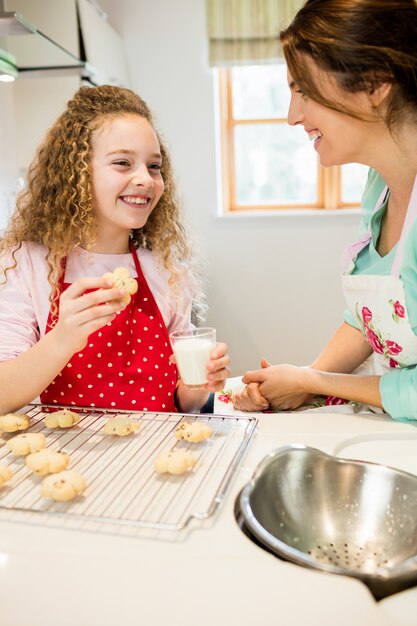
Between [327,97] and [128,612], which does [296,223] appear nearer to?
[327,97]

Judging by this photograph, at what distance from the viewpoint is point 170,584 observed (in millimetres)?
646

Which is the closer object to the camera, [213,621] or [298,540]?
[213,621]

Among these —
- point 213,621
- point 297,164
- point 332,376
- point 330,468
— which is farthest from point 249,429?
point 297,164

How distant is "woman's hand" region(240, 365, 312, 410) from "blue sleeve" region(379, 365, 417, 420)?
0.67ft

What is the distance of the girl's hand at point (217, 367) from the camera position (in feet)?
3.81

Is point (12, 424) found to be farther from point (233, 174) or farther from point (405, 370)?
point (233, 174)

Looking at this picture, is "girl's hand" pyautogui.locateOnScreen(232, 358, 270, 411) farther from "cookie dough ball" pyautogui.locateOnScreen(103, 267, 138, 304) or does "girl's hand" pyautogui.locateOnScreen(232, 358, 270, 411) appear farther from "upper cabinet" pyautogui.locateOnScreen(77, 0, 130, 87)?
"upper cabinet" pyautogui.locateOnScreen(77, 0, 130, 87)

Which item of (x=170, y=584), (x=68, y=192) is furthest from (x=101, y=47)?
(x=170, y=584)

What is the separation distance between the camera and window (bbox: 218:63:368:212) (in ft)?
13.2

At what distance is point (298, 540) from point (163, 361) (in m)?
0.63

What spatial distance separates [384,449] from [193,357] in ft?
1.33

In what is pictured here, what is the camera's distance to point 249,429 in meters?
1.08

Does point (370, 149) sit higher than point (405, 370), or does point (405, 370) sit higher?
point (370, 149)

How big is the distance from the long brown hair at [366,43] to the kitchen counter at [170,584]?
839 millimetres
